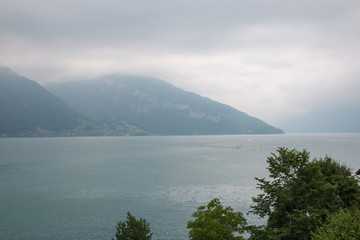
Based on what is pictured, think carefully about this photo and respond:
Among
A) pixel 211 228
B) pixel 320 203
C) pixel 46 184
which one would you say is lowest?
pixel 46 184

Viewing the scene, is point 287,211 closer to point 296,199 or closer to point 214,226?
point 296,199

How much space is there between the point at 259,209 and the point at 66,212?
49.9 m

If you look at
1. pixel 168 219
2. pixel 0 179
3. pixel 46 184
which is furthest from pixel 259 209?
pixel 0 179

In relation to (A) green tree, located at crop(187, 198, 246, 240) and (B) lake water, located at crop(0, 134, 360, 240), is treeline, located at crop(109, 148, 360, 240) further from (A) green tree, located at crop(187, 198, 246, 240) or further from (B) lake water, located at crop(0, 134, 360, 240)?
(B) lake water, located at crop(0, 134, 360, 240)

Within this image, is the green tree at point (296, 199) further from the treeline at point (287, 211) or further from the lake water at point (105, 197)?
the lake water at point (105, 197)

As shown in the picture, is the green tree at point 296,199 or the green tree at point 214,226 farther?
the green tree at point 296,199

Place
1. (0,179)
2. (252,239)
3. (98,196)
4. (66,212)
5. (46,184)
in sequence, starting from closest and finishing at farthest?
1. (252,239)
2. (66,212)
3. (98,196)
4. (46,184)
5. (0,179)

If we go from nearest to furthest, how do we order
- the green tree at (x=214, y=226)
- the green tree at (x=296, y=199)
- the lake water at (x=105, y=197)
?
the green tree at (x=214, y=226) → the green tree at (x=296, y=199) → the lake water at (x=105, y=197)

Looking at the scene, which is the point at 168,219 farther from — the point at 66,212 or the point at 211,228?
the point at 211,228

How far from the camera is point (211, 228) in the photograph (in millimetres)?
27094

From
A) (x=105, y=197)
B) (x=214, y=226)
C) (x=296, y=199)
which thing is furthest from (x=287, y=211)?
(x=105, y=197)

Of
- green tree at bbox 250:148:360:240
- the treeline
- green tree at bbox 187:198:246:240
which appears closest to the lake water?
the treeline

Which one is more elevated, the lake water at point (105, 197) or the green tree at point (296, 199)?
the green tree at point (296, 199)

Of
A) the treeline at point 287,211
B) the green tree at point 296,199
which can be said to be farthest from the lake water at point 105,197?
the green tree at point 296,199
